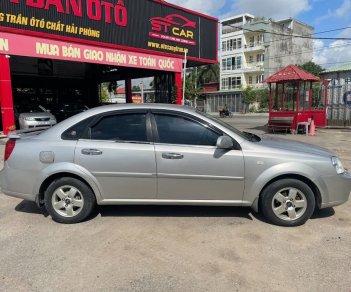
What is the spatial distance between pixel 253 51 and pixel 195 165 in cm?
5891

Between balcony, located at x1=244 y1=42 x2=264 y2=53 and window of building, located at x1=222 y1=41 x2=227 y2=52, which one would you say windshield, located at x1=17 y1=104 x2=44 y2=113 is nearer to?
balcony, located at x1=244 y1=42 x2=264 y2=53

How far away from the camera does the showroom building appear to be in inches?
556

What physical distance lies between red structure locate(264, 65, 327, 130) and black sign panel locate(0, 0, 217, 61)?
5.74 m

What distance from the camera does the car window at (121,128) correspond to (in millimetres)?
4500

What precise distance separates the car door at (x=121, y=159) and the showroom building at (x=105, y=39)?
37.6ft

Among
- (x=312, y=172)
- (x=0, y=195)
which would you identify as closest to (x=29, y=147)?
(x=0, y=195)

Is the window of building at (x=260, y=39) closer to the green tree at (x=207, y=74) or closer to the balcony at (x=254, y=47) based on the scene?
the balcony at (x=254, y=47)

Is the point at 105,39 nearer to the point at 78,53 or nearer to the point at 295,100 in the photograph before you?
the point at 78,53

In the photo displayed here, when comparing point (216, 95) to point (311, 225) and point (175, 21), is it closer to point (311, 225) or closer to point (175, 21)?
point (175, 21)

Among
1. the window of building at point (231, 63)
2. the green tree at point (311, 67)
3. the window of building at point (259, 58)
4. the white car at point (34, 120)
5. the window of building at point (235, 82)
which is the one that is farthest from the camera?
the green tree at point (311, 67)

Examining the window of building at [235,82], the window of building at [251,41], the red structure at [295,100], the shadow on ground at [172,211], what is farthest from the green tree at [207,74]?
the shadow on ground at [172,211]

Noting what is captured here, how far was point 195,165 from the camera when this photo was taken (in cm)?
432

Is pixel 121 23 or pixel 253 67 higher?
pixel 253 67

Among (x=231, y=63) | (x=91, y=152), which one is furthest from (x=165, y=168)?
(x=231, y=63)
